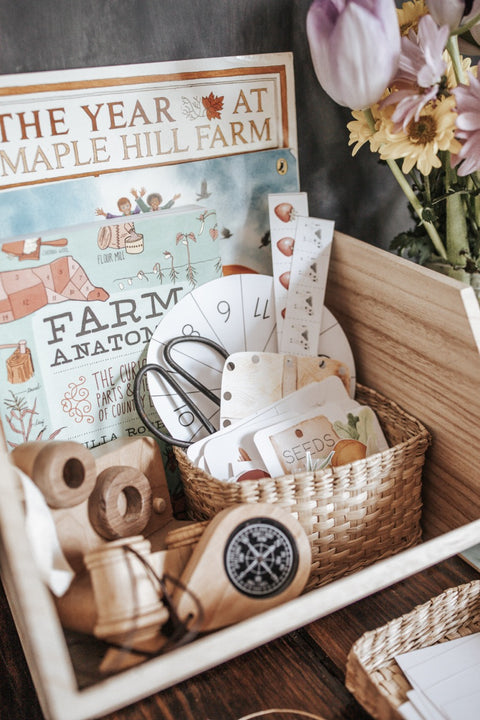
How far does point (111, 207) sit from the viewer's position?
75 centimetres

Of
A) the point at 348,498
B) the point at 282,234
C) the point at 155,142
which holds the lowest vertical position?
the point at 348,498

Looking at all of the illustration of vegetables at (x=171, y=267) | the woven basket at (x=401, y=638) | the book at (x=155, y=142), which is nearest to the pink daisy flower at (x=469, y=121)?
the book at (x=155, y=142)

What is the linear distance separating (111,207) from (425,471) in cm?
50

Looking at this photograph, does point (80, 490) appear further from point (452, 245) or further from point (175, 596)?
point (452, 245)

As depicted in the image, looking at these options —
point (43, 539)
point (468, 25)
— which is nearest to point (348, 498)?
point (43, 539)

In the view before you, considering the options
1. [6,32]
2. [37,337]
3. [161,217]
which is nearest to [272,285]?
[161,217]

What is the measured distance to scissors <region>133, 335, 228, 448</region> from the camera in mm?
750

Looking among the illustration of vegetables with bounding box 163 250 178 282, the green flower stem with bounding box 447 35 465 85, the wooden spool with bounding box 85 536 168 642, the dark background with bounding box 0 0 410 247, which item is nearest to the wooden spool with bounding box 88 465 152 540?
the wooden spool with bounding box 85 536 168 642

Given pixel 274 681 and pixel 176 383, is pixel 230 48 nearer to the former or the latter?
pixel 176 383

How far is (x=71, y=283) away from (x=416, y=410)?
44 cm

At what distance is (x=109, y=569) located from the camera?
0.54 metres

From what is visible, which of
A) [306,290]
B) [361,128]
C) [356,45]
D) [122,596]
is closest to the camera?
[122,596]

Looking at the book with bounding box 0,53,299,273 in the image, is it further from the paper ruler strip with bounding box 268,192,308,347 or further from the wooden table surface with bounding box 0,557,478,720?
the wooden table surface with bounding box 0,557,478,720

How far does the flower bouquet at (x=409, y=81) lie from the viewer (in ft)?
2.10
